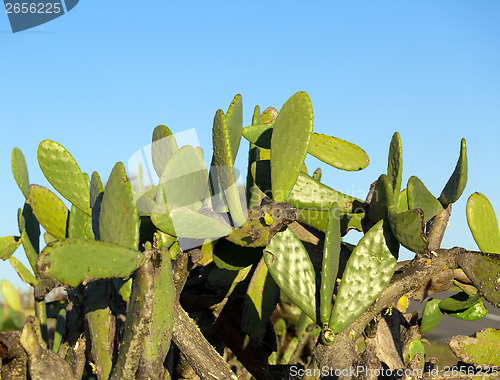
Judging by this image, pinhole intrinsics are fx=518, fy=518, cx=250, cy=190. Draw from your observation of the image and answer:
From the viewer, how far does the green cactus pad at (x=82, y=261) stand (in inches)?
67.4

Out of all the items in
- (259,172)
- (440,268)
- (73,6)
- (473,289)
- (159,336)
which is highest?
(73,6)

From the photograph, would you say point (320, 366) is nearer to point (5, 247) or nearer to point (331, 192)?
point (331, 192)

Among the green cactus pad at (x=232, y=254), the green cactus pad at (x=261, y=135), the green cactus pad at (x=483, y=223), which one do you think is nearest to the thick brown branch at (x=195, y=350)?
the green cactus pad at (x=232, y=254)

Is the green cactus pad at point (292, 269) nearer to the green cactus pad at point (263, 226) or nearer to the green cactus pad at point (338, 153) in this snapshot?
the green cactus pad at point (263, 226)

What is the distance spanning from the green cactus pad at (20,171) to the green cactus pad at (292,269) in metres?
1.45

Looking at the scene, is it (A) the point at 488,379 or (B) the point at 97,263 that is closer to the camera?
(B) the point at 97,263

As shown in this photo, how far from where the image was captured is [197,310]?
291 cm

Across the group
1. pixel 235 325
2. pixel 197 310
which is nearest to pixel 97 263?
pixel 197 310

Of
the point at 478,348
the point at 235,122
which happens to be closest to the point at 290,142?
the point at 235,122

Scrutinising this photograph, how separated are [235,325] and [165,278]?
1.14 meters

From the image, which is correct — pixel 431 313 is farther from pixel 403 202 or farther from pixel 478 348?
pixel 403 202

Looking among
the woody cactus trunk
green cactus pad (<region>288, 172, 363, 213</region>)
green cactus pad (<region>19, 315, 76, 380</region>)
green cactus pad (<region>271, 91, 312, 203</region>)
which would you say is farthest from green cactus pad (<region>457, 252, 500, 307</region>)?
green cactus pad (<region>19, 315, 76, 380</region>)

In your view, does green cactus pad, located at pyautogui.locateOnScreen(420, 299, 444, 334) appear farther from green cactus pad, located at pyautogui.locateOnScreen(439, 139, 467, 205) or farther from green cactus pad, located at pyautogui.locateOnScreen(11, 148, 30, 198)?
green cactus pad, located at pyautogui.locateOnScreen(11, 148, 30, 198)

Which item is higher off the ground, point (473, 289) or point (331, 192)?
point (331, 192)
